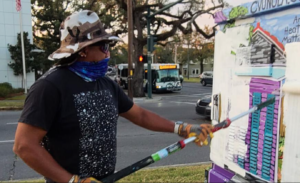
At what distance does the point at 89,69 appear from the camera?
5.44 feet

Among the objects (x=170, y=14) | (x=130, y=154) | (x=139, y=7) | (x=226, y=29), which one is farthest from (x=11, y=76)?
(x=226, y=29)

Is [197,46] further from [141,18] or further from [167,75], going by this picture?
[141,18]

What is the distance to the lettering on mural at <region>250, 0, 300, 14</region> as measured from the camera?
5.94ft

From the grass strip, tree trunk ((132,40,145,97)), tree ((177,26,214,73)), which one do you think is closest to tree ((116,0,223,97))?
tree trunk ((132,40,145,97))

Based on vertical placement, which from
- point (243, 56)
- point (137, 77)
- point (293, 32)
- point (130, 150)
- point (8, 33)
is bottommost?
point (130, 150)

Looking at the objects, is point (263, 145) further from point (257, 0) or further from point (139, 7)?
point (139, 7)

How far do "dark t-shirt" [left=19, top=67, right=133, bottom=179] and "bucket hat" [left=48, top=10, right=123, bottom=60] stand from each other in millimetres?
131

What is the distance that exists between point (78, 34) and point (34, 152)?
0.72 metres

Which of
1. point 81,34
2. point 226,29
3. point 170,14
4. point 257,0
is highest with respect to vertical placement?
point 170,14

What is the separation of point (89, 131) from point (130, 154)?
3.83 m

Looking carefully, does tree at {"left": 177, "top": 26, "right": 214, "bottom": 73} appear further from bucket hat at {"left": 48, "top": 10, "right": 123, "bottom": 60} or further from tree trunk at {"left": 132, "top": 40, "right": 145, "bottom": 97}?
bucket hat at {"left": 48, "top": 10, "right": 123, "bottom": 60}

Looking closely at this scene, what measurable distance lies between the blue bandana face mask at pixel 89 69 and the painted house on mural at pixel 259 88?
1143 millimetres

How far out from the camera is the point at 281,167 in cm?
191

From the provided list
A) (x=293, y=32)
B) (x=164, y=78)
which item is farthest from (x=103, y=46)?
(x=164, y=78)
